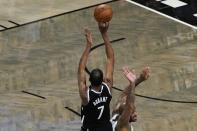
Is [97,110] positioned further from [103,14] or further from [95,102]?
[103,14]

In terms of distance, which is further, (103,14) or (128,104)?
(103,14)

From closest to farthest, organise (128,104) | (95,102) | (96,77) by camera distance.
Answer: (128,104), (96,77), (95,102)

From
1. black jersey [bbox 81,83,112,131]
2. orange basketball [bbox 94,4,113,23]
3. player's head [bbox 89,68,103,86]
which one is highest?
orange basketball [bbox 94,4,113,23]

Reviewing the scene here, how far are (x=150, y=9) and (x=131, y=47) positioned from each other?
2108 millimetres

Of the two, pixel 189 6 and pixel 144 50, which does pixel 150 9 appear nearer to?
pixel 189 6

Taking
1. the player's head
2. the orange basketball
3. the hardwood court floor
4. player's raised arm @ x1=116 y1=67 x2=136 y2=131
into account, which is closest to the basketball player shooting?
the player's head

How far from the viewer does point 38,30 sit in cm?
1419

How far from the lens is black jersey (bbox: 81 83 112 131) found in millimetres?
7441

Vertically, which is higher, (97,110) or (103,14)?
(103,14)

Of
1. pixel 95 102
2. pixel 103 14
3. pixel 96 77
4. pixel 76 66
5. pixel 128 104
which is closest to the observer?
pixel 128 104

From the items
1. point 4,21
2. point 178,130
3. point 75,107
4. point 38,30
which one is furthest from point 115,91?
point 4,21

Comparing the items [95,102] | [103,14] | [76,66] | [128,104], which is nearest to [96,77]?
[95,102]

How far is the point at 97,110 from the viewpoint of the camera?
24.6 feet

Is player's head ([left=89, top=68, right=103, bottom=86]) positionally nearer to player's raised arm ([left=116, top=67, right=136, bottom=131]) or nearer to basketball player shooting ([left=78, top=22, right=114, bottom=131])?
basketball player shooting ([left=78, top=22, right=114, bottom=131])
